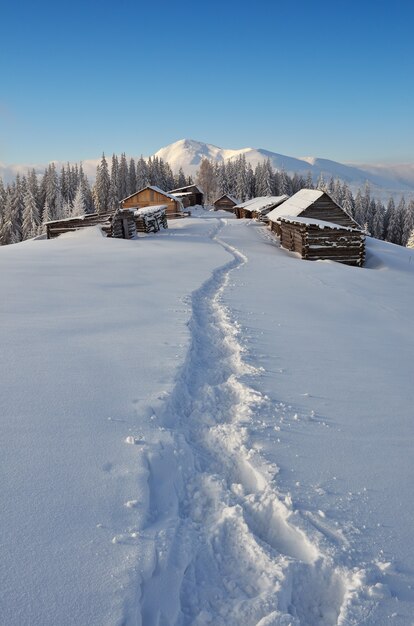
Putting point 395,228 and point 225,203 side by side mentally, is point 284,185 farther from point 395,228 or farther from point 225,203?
point 225,203

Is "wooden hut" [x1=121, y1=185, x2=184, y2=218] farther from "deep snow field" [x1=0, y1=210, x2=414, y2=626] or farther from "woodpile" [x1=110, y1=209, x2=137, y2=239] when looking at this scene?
"deep snow field" [x1=0, y1=210, x2=414, y2=626]

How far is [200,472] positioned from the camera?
4195 millimetres

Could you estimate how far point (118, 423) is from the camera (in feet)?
15.1

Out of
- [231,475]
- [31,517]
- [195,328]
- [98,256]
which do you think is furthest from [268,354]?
[98,256]

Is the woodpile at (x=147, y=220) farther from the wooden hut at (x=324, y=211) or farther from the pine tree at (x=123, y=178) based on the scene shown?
the pine tree at (x=123, y=178)

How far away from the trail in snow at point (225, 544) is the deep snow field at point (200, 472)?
13mm

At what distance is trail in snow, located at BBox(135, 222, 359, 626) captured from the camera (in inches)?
110

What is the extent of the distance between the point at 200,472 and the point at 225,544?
0.90 meters

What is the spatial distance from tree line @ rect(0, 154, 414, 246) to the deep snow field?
2633 inches

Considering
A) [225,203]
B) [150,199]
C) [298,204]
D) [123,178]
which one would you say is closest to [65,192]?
[123,178]

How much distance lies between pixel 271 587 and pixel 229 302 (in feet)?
28.1

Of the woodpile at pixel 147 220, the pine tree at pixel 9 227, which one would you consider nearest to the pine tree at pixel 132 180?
the pine tree at pixel 9 227

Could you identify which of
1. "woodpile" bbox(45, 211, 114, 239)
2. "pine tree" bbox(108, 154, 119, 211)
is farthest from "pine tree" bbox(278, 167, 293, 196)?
"woodpile" bbox(45, 211, 114, 239)

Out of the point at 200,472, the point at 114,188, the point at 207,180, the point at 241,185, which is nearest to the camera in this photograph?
the point at 200,472
